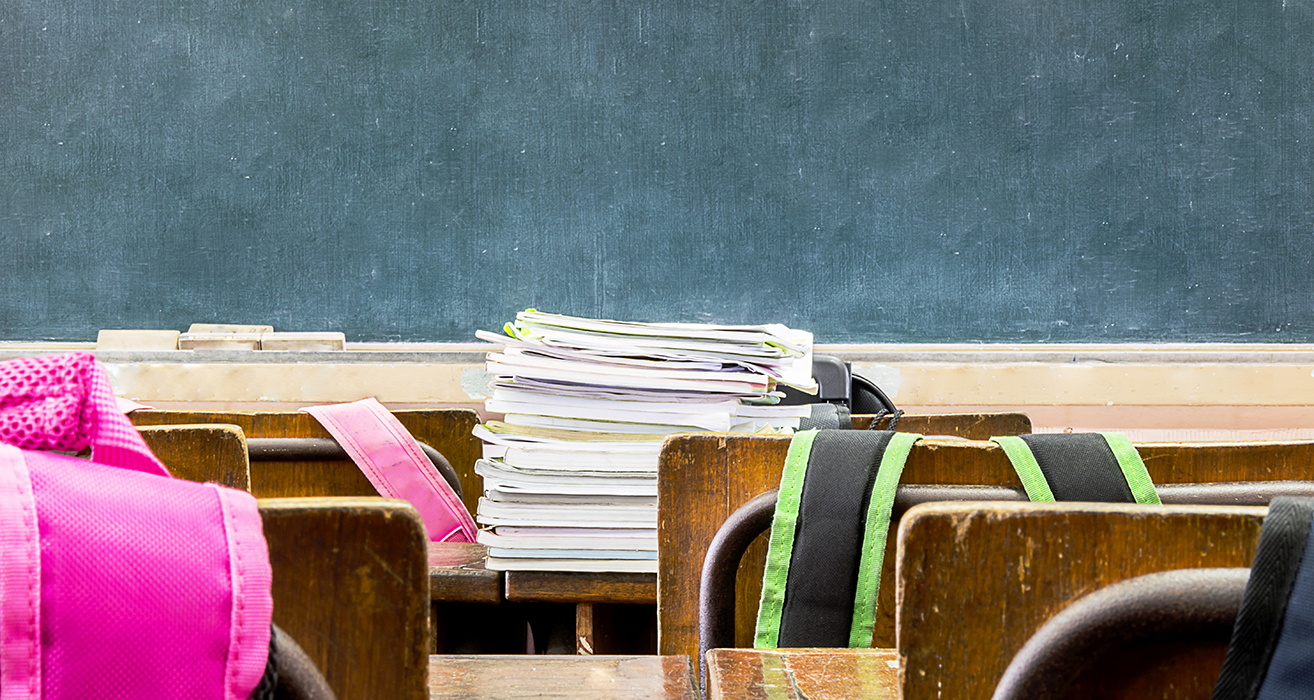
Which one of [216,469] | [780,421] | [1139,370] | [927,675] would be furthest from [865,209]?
[927,675]

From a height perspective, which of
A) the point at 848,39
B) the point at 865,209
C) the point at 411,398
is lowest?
the point at 411,398

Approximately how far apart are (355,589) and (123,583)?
9 centimetres

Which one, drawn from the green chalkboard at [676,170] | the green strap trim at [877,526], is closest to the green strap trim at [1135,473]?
the green strap trim at [877,526]

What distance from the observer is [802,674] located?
0.59m

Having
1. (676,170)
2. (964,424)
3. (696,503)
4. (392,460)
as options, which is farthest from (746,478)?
(676,170)

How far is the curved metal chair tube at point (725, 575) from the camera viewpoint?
0.71 meters

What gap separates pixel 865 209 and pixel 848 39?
0.39m

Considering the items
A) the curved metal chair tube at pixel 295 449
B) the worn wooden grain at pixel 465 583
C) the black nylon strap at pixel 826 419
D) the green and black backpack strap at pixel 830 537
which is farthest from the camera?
the curved metal chair tube at pixel 295 449

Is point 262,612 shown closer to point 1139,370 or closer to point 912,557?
point 912,557

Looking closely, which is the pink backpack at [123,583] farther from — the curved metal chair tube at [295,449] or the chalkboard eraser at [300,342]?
the chalkboard eraser at [300,342]

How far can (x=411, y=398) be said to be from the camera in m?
2.19

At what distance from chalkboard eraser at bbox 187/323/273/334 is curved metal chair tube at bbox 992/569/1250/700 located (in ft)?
6.85

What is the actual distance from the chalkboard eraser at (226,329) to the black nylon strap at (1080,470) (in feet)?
6.31

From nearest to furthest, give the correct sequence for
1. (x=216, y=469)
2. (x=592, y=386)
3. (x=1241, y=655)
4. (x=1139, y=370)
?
1. (x=1241, y=655)
2. (x=216, y=469)
3. (x=592, y=386)
4. (x=1139, y=370)
